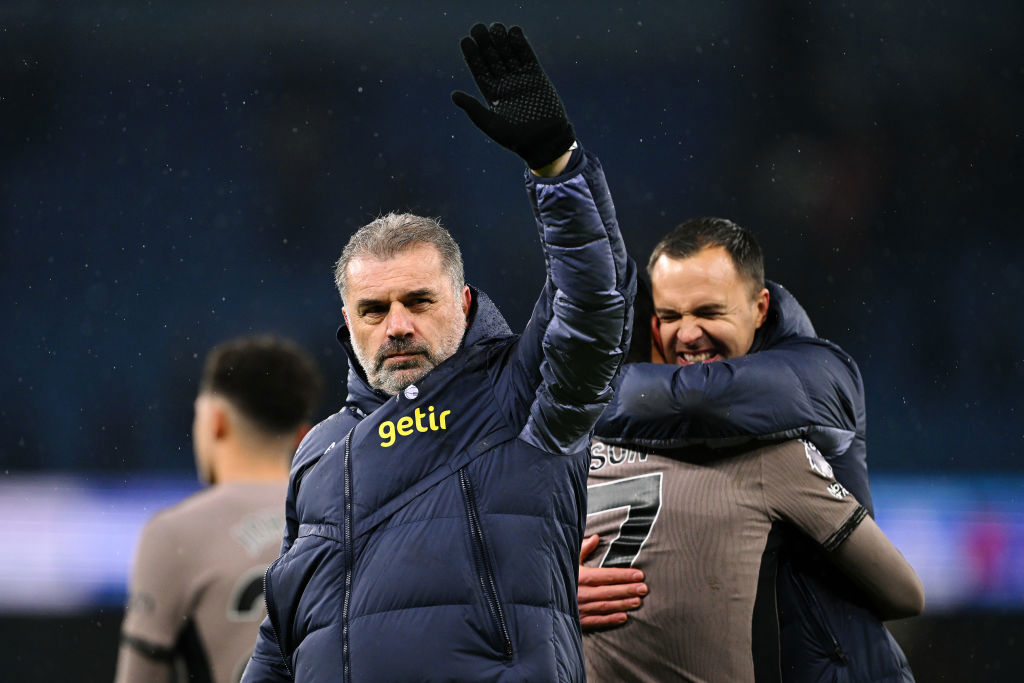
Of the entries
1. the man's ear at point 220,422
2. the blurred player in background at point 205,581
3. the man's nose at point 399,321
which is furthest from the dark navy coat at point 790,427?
the man's ear at point 220,422

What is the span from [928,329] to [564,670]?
6493 millimetres

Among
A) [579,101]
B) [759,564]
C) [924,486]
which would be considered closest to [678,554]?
[759,564]

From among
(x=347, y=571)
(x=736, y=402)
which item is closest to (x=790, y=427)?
(x=736, y=402)

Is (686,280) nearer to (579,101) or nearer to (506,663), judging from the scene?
(506,663)

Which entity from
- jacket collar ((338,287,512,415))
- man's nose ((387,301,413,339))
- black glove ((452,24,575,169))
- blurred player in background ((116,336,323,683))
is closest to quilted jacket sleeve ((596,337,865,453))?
jacket collar ((338,287,512,415))

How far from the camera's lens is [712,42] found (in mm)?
8992

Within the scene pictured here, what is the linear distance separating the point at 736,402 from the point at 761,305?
47 centimetres

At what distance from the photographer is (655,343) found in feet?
9.34

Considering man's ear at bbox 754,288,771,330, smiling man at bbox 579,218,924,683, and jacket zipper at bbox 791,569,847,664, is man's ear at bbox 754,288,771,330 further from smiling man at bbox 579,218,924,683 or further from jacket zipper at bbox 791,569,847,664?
jacket zipper at bbox 791,569,847,664

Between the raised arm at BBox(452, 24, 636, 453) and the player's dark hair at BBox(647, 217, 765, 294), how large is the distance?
0.80 meters

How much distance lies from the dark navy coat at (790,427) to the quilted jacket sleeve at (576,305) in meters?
0.45

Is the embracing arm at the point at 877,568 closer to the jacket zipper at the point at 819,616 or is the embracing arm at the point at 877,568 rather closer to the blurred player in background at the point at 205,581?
the jacket zipper at the point at 819,616

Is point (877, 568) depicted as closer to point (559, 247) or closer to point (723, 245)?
point (723, 245)

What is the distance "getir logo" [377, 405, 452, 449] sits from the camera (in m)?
2.10
